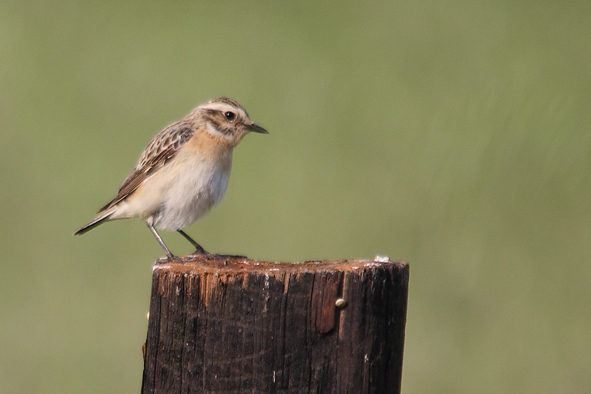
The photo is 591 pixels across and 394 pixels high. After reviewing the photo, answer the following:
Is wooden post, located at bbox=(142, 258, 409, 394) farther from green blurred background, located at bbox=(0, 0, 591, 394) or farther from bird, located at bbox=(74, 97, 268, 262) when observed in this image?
green blurred background, located at bbox=(0, 0, 591, 394)

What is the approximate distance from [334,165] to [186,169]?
15.1ft

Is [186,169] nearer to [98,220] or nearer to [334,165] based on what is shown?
[98,220]

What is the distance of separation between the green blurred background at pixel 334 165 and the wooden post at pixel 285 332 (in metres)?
4.87

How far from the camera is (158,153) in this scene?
751 centimetres

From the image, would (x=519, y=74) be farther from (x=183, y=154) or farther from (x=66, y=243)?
(x=66, y=243)

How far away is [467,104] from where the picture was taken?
1072cm

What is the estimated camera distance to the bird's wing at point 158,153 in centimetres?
743

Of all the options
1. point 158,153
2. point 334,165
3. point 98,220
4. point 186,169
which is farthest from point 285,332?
point 334,165

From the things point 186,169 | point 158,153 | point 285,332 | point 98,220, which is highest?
point 158,153

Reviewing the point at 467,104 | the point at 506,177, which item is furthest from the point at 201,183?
the point at 467,104

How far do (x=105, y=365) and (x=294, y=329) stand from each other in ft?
19.8

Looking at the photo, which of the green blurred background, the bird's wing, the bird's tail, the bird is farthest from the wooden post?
the green blurred background

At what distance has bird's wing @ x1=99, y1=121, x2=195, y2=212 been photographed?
24.4 feet

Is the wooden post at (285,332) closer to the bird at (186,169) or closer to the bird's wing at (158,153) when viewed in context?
the bird at (186,169)
